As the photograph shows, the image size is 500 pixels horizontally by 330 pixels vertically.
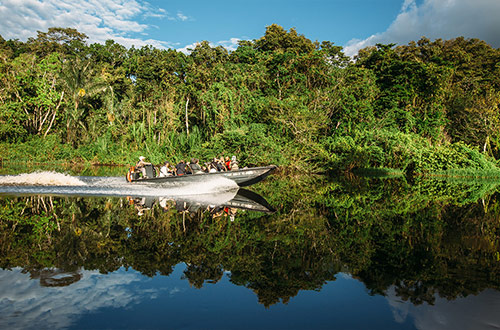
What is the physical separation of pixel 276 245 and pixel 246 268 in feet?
4.72

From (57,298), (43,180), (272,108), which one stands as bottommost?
(57,298)

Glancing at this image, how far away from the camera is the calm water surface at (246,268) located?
13.2ft

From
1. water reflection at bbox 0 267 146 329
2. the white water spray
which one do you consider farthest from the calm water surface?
the white water spray

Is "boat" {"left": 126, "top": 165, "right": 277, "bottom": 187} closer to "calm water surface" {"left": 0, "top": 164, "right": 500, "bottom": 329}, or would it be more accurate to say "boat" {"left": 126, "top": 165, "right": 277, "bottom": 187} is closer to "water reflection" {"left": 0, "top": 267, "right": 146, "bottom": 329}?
"calm water surface" {"left": 0, "top": 164, "right": 500, "bottom": 329}

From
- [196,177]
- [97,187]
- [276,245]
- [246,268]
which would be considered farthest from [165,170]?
[246,268]

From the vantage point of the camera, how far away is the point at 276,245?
22.6 ft

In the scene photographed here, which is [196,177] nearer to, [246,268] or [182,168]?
[182,168]

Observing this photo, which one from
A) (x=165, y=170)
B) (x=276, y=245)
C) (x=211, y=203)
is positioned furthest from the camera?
(x=165, y=170)

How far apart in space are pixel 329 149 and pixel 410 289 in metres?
25.1

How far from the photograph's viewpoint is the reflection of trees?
516cm

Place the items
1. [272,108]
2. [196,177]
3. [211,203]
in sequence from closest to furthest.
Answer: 1. [211,203]
2. [196,177]
3. [272,108]

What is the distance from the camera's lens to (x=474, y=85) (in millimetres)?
37344

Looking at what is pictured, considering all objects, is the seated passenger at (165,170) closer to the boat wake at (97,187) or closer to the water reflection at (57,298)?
the boat wake at (97,187)

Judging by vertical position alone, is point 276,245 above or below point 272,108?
below
